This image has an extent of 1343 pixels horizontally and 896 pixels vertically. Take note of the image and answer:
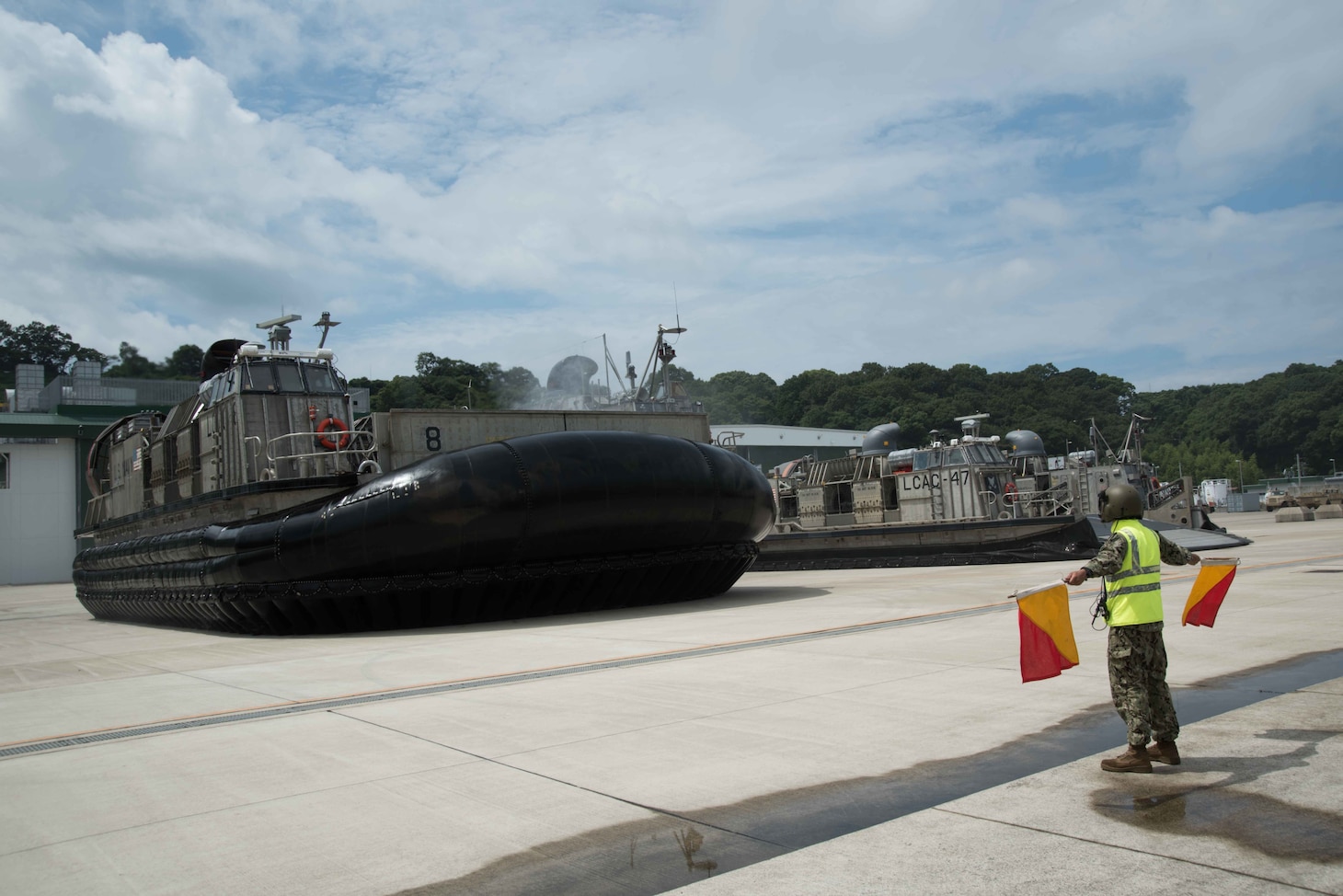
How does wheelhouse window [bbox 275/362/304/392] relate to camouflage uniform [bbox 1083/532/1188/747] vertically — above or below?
above

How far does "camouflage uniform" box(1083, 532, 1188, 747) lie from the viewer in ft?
11.6

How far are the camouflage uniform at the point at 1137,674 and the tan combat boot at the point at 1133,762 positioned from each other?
2 centimetres

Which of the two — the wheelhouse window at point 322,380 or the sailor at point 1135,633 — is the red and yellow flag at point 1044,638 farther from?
the wheelhouse window at point 322,380

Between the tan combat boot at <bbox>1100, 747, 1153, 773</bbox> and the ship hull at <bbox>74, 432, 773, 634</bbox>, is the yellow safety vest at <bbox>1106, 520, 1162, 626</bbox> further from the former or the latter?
the ship hull at <bbox>74, 432, 773, 634</bbox>

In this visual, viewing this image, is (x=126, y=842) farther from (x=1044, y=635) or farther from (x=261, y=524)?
(x=261, y=524)

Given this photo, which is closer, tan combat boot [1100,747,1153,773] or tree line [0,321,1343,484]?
tan combat boot [1100,747,1153,773]

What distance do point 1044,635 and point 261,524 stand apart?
8160 mm

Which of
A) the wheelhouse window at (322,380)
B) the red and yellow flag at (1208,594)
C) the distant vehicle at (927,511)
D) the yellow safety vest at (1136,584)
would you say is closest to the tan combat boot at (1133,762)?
the yellow safety vest at (1136,584)

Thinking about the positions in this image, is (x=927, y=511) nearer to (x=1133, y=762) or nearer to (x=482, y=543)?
(x=482, y=543)

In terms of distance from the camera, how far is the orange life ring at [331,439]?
11.5m

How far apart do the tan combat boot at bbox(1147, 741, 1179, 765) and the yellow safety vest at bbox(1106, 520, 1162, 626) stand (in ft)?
1.41

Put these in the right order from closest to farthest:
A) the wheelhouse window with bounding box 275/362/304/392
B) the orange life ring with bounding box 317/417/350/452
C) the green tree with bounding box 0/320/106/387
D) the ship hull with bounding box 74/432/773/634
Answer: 1. the ship hull with bounding box 74/432/773/634
2. the orange life ring with bounding box 317/417/350/452
3. the wheelhouse window with bounding box 275/362/304/392
4. the green tree with bounding box 0/320/106/387

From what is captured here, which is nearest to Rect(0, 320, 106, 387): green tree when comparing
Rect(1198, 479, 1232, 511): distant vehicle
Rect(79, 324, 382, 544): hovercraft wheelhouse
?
Rect(79, 324, 382, 544): hovercraft wheelhouse

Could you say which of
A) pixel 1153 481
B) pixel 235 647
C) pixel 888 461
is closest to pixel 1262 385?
pixel 1153 481
